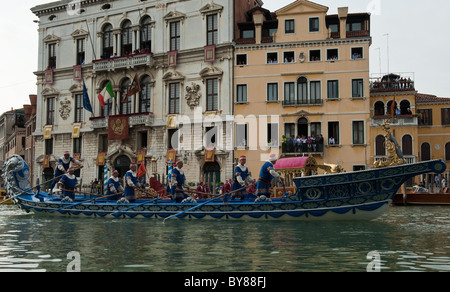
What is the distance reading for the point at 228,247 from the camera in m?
10.2

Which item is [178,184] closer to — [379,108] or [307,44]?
[307,44]

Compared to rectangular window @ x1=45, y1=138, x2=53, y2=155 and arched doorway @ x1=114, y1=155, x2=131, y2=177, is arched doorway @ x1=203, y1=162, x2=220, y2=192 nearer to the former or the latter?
arched doorway @ x1=114, y1=155, x2=131, y2=177

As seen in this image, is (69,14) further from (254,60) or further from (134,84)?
(254,60)

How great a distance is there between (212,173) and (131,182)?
55.9ft

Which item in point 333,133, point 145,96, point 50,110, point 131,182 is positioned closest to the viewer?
point 131,182

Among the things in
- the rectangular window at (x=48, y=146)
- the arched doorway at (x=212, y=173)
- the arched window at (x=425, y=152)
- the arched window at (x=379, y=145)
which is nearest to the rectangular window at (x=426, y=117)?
the arched window at (x=425, y=152)

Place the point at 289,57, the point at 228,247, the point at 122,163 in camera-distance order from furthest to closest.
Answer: the point at 122,163
the point at 289,57
the point at 228,247

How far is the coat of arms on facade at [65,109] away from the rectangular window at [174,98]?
9916 millimetres

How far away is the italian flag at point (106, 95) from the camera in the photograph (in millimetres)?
35188

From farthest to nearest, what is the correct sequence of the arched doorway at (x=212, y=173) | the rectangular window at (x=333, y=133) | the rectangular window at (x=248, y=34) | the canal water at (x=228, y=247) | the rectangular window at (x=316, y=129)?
the rectangular window at (x=248, y=34) → the arched doorway at (x=212, y=173) → the rectangular window at (x=316, y=129) → the rectangular window at (x=333, y=133) → the canal water at (x=228, y=247)

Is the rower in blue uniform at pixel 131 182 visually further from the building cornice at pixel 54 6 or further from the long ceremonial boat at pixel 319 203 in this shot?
the building cornice at pixel 54 6

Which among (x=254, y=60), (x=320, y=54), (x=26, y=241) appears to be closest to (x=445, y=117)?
(x=320, y=54)

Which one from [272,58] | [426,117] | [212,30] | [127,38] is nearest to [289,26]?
[272,58]
